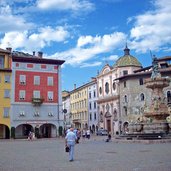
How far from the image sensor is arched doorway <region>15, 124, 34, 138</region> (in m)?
52.4

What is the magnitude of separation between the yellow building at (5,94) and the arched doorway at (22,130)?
1.52 metres

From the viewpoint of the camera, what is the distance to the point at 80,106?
92125mm

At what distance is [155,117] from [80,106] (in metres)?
60.9

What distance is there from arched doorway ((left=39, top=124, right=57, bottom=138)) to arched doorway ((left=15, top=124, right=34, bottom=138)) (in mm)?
2068

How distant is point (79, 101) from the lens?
93062 mm

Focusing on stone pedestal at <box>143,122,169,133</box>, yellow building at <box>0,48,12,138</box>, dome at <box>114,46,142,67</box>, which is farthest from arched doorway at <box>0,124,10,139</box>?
dome at <box>114,46,142,67</box>

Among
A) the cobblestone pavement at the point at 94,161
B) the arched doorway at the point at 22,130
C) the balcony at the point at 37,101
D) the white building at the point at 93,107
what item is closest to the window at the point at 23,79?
the balcony at the point at 37,101

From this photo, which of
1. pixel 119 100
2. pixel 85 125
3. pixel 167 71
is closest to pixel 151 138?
pixel 167 71

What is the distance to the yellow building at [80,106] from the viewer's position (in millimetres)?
88069

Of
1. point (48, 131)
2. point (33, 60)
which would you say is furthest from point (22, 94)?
point (48, 131)

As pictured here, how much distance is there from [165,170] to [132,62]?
61.8 metres

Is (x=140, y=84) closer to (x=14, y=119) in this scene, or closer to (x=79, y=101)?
(x=14, y=119)

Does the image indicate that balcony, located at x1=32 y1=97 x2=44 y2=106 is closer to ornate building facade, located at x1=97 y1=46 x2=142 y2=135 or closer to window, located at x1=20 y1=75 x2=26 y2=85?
window, located at x1=20 y1=75 x2=26 y2=85

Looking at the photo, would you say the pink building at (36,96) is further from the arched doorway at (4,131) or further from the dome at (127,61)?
the dome at (127,61)
